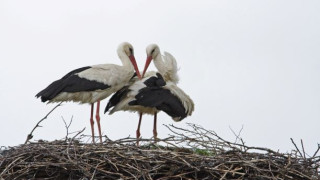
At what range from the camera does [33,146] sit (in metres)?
8.33

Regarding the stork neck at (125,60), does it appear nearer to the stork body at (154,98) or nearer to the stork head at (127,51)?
the stork head at (127,51)

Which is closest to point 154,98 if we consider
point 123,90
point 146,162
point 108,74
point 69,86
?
point 123,90

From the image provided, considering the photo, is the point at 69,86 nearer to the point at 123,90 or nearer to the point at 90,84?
the point at 90,84

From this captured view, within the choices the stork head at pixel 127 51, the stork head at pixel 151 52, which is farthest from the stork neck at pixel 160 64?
the stork head at pixel 127 51

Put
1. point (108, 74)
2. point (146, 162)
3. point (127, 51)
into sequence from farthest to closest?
1. point (127, 51)
2. point (108, 74)
3. point (146, 162)

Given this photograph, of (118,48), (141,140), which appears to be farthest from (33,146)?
(118,48)

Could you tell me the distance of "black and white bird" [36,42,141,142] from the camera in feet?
36.0

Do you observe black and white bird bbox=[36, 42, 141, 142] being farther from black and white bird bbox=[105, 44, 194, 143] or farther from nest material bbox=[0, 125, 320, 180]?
nest material bbox=[0, 125, 320, 180]

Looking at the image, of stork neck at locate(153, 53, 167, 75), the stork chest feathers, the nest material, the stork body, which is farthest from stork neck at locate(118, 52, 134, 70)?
the nest material

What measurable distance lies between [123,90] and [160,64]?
0.77 m

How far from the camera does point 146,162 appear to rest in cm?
800

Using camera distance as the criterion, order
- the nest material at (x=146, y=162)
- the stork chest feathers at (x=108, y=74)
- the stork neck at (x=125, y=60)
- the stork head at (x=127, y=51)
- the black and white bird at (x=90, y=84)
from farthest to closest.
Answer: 1. the stork head at (x=127, y=51)
2. the stork neck at (x=125, y=60)
3. the stork chest feathers at (x=108, y=74)
4. the black and white bird at (x=90, y=84)
5. the nest material at (x=146, y=162)

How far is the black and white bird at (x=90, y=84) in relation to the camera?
10977mm

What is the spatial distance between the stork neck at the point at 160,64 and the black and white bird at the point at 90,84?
0.36 m
